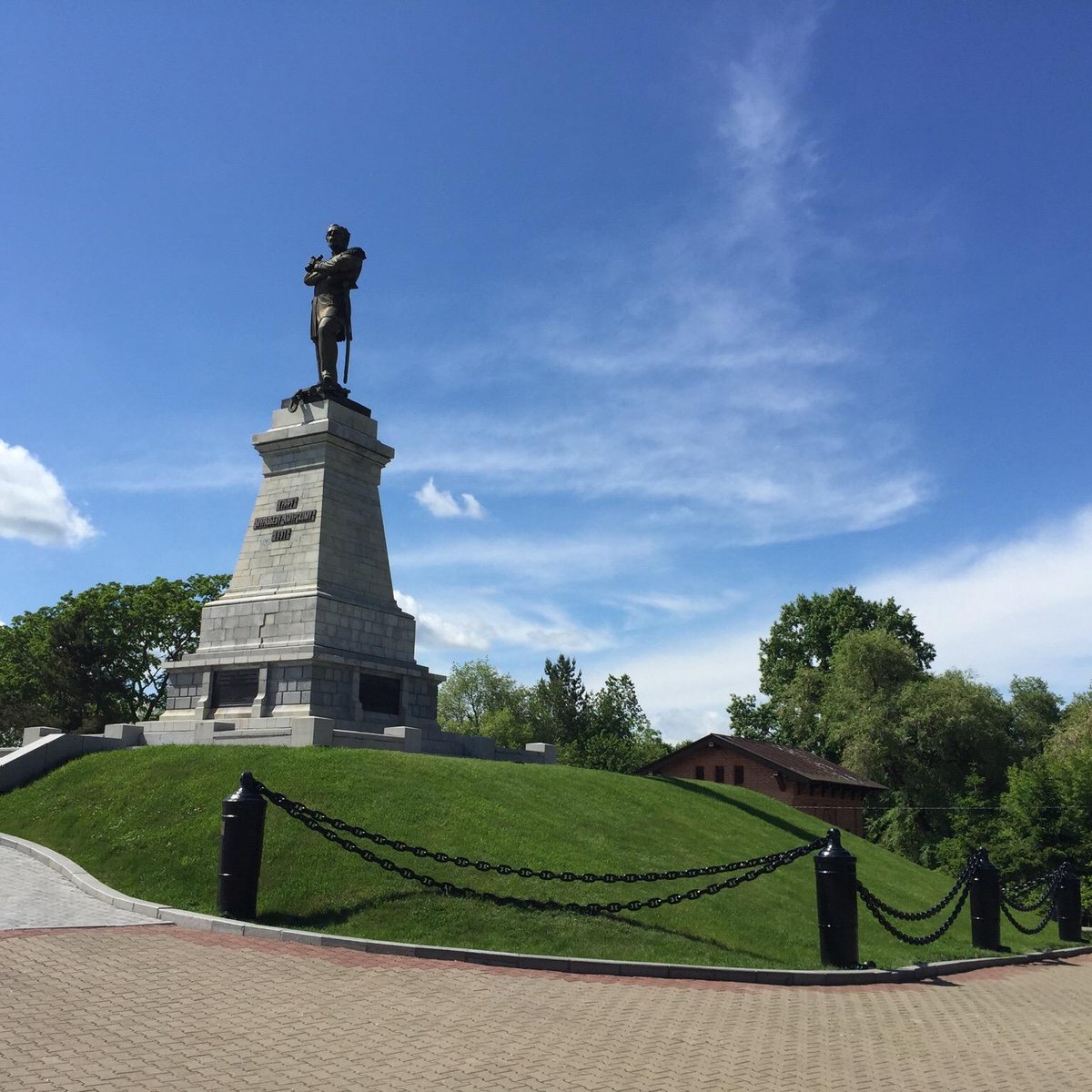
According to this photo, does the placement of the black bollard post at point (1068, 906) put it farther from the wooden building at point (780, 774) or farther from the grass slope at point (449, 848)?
the wooden building at point (780, 774)

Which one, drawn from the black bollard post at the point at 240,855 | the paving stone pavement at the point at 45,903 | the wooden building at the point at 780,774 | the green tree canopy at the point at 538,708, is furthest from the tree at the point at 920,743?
the paving stone pavement at the point at 45,903

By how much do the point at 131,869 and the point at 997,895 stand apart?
12.7 meters

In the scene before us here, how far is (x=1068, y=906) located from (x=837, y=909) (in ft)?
33.2

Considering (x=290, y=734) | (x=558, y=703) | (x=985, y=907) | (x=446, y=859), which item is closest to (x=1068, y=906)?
(x=985, y=907)

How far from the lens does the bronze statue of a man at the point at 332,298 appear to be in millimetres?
23344

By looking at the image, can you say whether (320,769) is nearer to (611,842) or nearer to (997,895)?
(611,842)

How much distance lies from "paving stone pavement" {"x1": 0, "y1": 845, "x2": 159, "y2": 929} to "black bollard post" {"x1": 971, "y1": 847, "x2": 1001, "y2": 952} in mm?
11901

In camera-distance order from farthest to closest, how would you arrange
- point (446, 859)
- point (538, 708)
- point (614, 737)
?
point (538, 708)
point (614, 737)
point (446, 859)

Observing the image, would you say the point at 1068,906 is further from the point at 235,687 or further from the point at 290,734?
the point at 235,687

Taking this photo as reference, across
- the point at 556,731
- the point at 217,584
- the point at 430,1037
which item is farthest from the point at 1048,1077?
the point at 556,731

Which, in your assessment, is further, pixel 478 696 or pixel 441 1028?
pixel 478 696

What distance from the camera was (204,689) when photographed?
66.3ft

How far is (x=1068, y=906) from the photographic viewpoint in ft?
61.6

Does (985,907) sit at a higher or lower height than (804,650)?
lower
